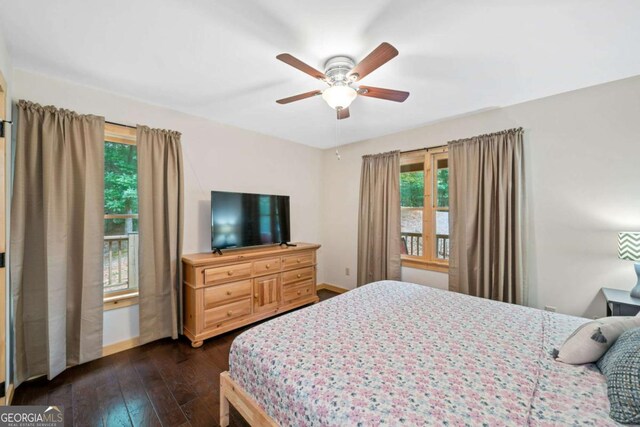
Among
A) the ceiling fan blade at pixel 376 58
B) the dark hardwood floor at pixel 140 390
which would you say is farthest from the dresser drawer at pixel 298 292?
the ceiling fan blade at pixel 376 58

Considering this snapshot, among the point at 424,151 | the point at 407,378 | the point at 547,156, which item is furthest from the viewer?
the point at 424,151

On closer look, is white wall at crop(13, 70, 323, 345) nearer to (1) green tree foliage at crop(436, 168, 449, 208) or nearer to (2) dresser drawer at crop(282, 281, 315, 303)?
(2) dresser drawer at crop(282, 281, 315, 303)

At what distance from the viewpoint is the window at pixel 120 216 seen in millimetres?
2621

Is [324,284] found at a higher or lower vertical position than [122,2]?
lower

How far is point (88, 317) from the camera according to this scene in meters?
2.33

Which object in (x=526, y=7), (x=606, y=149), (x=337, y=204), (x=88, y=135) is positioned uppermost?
(x=526, y=7)

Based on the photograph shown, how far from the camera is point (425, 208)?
142 inches

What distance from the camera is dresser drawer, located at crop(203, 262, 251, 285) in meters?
2.74

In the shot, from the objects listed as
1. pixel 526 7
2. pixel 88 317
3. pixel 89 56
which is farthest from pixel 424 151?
pixel 88 317

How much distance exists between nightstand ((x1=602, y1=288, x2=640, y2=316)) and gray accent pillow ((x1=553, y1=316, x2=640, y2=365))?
0.93 meters

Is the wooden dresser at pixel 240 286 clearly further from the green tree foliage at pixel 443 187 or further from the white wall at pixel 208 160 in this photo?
the green tree foliage at pixel 443 187

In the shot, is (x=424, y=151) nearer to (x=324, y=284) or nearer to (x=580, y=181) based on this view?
(x=580, y=181)

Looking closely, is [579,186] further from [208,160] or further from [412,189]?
[208,160]

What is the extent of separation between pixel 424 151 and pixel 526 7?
2084mm
